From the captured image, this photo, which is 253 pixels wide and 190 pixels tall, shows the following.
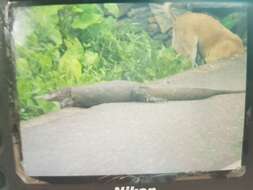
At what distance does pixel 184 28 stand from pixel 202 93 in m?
0.12

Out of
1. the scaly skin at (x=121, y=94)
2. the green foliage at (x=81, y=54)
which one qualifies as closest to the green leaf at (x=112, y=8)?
the green foliage at (x=81, y=54)

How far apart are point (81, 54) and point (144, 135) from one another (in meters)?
0.18

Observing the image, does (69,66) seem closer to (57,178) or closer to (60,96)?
(60,96)

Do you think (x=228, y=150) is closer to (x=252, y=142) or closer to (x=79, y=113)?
(x=252, y=142)

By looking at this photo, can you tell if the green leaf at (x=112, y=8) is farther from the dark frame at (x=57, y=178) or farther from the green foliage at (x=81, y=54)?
the dark frame at (x=57, y=178)

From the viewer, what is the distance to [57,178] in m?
0.79

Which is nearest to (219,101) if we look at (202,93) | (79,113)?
(202,93)

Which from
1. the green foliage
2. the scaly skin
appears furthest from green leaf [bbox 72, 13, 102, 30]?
the scaly skin

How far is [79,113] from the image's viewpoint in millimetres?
760

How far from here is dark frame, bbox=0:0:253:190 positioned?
0.75 metres

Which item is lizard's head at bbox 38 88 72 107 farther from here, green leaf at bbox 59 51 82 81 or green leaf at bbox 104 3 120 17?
green leaf at bbox 104 3 120 17

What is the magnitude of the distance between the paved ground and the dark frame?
1 cm

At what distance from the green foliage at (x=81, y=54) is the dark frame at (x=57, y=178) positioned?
0.02m

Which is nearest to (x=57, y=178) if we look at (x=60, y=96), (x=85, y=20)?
(x=60, y=96)
